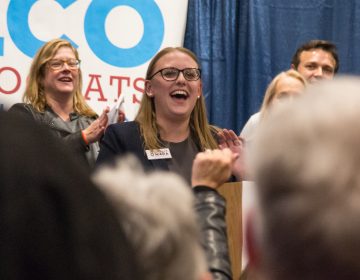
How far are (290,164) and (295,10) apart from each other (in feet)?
17.9

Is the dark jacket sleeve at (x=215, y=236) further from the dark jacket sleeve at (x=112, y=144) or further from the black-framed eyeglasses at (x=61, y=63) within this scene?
the black-framed eyeglasses at (x=61, y=63)

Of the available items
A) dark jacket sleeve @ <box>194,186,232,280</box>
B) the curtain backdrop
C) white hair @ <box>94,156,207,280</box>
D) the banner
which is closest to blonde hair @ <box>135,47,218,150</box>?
the banner

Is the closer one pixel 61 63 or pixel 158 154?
pixel 158 154

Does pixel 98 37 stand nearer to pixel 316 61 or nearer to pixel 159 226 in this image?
pixel 316 61

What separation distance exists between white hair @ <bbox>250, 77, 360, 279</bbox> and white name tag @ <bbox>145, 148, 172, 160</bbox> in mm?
2385

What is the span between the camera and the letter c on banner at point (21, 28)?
16.7ft

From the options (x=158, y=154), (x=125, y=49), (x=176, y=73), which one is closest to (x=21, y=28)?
(x=125, y=49)

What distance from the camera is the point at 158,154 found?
317 centimetres

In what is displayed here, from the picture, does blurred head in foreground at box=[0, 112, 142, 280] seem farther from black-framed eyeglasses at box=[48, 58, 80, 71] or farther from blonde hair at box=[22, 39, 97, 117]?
black-framed eyeglasses at box=[48, 58, 80, 71]

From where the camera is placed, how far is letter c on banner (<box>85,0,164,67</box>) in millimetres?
5324

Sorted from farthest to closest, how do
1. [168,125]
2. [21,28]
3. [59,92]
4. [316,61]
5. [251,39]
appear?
[251,39] → [21,28] → [316,61] → [59,92] → [168,125]

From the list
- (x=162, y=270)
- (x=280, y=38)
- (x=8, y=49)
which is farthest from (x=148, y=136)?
(x=280, y=38)

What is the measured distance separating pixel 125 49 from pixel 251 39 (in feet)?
3.41

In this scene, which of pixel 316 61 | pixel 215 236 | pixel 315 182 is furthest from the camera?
pixel 316 61
